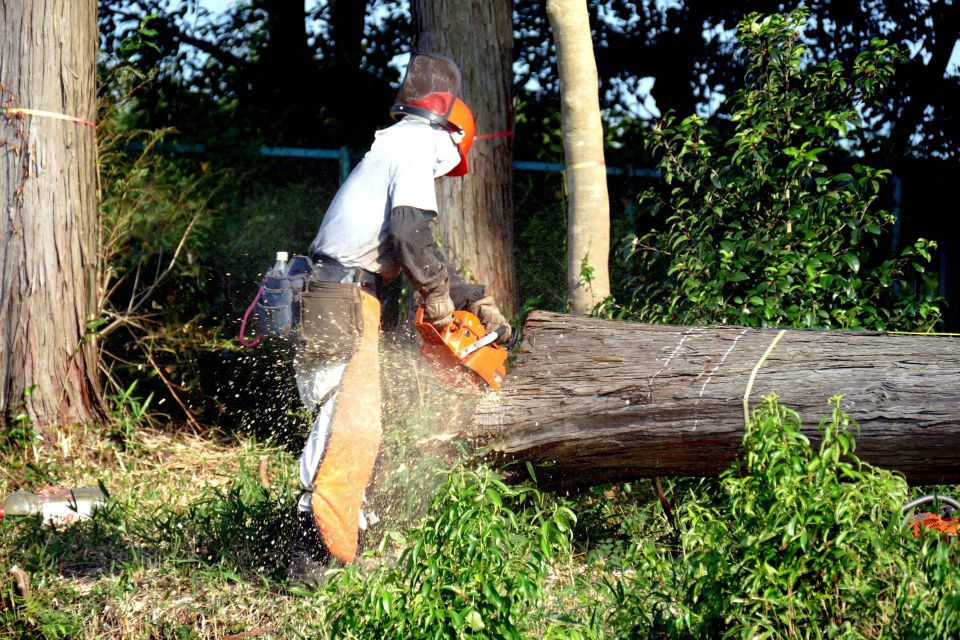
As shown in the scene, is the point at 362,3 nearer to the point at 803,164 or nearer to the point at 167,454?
the point at 167,454

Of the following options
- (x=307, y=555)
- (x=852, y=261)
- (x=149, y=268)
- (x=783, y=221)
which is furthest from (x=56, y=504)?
(x=852, y=261)

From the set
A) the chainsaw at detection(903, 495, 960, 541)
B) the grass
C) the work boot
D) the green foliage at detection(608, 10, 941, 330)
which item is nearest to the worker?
the work boot

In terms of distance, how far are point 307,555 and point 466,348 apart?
1.07 metres

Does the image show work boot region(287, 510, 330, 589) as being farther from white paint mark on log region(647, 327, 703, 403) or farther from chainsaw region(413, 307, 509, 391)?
white paint mark on log region(647, 327, 703, 403)

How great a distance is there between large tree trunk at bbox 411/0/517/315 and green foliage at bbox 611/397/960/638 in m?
3.35

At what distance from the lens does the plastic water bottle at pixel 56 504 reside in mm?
4804

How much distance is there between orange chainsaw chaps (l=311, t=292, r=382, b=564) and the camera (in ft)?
13.1

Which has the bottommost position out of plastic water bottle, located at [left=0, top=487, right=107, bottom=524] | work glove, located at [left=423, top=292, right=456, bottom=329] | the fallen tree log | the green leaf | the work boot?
plastic water bottle, located at [left=0, top=487, right=107, bottom=524]

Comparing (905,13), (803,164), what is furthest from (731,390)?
(905,13)

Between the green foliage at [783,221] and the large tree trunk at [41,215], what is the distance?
10.7ft

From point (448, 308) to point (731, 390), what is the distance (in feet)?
4.25

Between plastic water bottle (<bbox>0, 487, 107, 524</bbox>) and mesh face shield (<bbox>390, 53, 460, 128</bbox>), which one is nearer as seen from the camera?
mesh face shield (<bbox>390, 53, 460, 128</bbox>)

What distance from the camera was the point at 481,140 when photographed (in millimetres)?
6078

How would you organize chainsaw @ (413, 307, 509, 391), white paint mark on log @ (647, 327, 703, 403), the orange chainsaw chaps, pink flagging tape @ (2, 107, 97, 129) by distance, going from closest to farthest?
1. white paint mark on log @ (647, 327, 703, 403)
2. the orange chainsaw chaps
3. chainsaw @ (413, 307, 509, 391)
4. pink flagging tape @ (2, 107, 97, 129)
